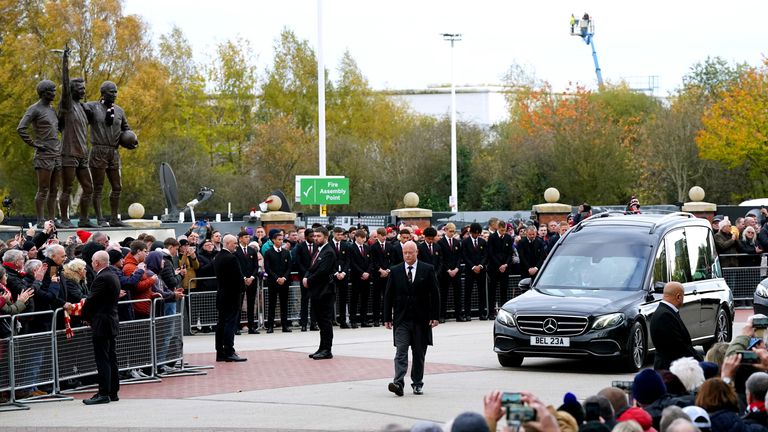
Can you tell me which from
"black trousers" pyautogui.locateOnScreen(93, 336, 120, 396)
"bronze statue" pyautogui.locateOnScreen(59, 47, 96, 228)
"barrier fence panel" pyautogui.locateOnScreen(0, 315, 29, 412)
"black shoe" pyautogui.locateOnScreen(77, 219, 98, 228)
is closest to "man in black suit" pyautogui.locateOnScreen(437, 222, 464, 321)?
"black shoe" pyautogui.locateOnScreen(77, 219, 98, 228)

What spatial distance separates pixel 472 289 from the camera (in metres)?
28.4

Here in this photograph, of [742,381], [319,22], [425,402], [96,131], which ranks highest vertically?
[319,22]

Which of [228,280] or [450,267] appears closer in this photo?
[228,280]

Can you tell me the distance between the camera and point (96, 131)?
2345 cm

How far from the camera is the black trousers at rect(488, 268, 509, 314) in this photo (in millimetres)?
28297

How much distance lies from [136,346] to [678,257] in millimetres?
8013

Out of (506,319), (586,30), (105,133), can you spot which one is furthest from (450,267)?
(586,30)

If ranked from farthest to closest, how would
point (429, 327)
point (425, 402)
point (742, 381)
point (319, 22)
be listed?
point (319, 22) → point (429, 327) → point (425, 402) → point (742, 381)

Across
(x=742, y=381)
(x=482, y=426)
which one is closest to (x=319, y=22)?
(x=742, y=381)

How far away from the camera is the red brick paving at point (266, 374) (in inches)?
648

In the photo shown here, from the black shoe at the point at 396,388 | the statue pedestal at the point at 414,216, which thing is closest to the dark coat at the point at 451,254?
the statue pedestal at the point at 414,216

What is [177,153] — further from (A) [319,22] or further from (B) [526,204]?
(A) [319,22]

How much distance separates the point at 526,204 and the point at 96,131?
124ft

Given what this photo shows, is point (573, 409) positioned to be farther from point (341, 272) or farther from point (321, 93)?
point (321, 93)
